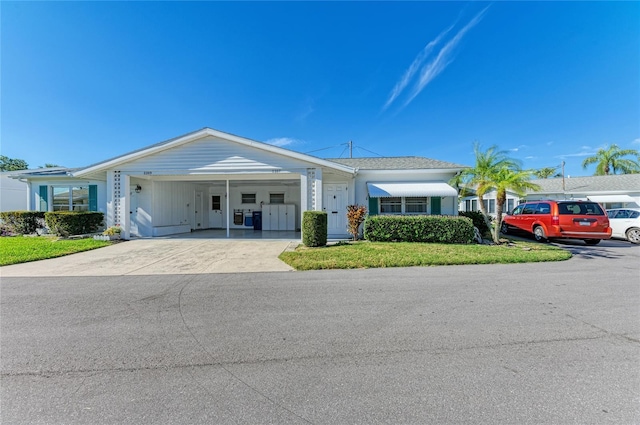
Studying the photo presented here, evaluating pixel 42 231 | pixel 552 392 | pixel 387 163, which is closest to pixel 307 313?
pixel 552 392

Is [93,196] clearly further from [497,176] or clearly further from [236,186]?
[497,176]

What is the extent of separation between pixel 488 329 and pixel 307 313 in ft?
7.71

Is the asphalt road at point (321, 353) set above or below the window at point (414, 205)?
below

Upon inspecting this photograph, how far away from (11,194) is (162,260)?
20644mm

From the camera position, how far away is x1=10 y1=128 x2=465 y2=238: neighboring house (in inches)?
439

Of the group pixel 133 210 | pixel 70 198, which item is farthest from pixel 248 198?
pixel 70 198

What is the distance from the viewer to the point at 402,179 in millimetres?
12797

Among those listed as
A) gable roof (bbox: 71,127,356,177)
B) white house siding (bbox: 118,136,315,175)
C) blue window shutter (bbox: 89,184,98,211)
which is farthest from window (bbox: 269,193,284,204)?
blue window shutter (bbox: 89,184,98,211)

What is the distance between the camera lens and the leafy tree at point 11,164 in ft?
147

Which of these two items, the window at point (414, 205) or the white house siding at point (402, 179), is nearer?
the white house siding at point (402, 179)

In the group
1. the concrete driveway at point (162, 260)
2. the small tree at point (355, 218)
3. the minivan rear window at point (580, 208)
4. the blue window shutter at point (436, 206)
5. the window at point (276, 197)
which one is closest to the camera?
the concrete driveway at point (162, 260)

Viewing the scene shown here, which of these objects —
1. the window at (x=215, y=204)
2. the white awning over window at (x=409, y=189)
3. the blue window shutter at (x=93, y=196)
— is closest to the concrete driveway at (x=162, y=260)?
the white awning over window at (x=409, y=189)

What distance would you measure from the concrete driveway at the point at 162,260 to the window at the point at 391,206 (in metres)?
4.89

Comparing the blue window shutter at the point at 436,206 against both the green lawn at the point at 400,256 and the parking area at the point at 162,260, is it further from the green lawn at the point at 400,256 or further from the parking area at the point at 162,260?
the parking area at the point at 162,260
